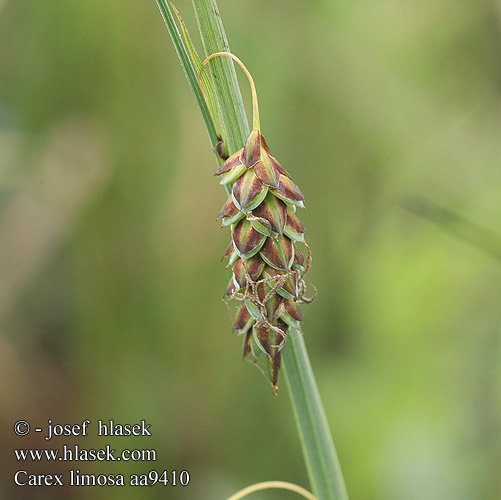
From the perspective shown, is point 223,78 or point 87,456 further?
point 87,456

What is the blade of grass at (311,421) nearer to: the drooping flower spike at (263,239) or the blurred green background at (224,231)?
the drooping flower spike at (263,239)

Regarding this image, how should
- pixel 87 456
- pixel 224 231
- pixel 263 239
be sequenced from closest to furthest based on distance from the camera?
pixel 263 239
pixel 87 456
pixel 224 231

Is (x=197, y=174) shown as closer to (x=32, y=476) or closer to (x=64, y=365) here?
(x=64, y=365)

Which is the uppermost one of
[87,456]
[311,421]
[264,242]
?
[87,456]

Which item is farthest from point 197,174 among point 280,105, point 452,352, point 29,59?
point 452,352
